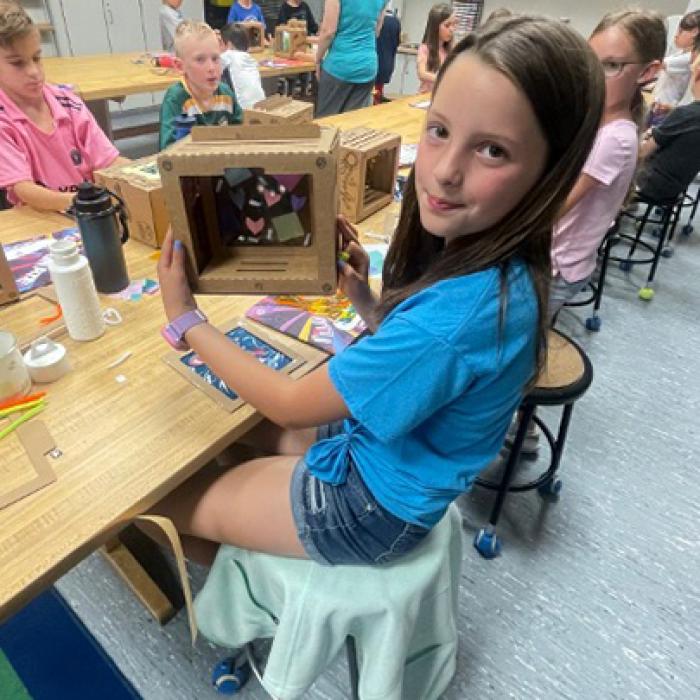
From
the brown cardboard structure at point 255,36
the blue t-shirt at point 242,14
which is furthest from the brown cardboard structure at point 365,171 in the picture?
the blue t-shirt at point 242,14

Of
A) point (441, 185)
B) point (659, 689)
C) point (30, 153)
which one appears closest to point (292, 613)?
point (441, 185)

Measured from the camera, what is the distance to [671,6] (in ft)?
18.2

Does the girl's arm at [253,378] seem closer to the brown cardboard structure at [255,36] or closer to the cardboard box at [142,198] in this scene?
the cardboard box at [142,198]

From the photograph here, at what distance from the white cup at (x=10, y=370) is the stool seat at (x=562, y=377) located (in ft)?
3.68

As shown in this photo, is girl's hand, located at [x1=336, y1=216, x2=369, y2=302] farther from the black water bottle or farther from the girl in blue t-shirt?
the black water bottle

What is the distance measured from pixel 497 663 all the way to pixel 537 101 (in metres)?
1.30

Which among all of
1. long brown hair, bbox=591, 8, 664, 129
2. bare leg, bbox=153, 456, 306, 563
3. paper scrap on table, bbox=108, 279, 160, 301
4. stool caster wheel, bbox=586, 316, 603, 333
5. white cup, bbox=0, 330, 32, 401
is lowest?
stool caster wheel, bbox=586, 316, 603, 333

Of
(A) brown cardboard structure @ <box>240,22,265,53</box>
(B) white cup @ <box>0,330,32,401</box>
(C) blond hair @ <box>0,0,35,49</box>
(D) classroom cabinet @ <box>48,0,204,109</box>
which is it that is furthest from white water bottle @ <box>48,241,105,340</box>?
(D) classroom cabinet @ <box>48,0,204,109</box>

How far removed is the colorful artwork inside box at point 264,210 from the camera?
40.4 inches

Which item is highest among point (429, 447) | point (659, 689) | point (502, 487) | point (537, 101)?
point (537, 101)

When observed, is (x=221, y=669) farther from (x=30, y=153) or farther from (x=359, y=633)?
(x=30, y=153)

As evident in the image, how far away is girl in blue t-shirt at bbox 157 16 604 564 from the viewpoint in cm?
67

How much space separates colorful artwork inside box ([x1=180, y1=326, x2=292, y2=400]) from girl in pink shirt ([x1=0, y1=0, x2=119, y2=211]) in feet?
2.72

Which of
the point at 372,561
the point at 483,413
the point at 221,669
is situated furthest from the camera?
the point at 221,669
